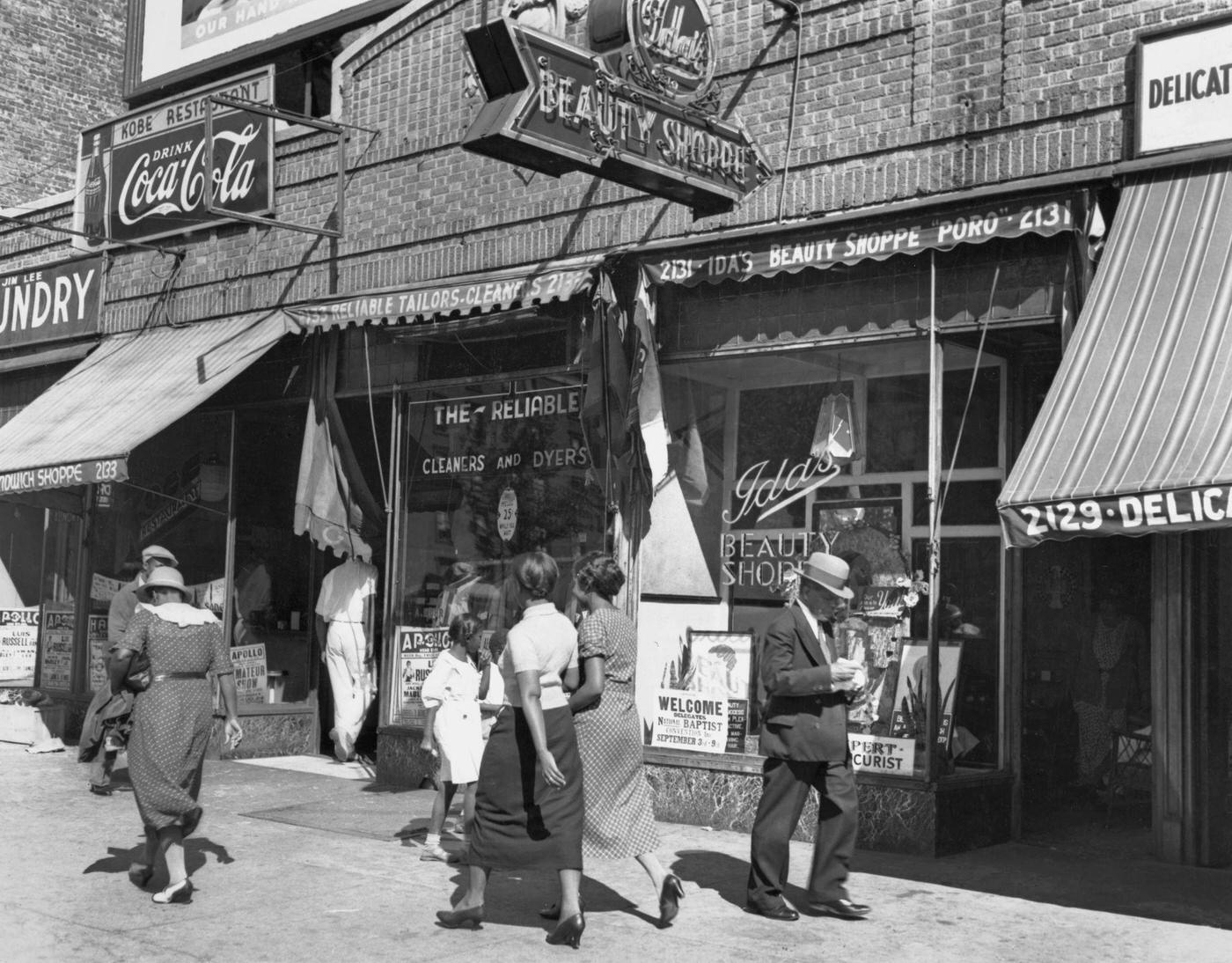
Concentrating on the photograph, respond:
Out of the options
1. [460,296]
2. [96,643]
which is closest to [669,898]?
[460,296]

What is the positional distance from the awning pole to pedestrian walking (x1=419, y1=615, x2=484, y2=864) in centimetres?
266

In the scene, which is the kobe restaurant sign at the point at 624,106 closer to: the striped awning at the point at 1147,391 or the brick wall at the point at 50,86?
the striped awning at the point at 1147,391

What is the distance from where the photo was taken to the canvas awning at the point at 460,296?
10516 millimetres

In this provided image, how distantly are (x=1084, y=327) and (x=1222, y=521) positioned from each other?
1709 mm

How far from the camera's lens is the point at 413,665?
11.9 metres

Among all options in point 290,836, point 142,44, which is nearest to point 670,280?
point 290,836

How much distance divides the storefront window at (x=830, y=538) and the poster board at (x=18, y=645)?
27.0ft

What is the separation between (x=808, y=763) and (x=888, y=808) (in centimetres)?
190

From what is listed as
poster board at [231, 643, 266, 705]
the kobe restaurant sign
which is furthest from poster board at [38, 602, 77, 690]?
the kobe restaurant sign

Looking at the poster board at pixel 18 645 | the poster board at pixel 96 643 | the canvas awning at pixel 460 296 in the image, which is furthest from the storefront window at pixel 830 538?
the poster board at pixel 18 645

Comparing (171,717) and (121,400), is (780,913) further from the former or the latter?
(121,400)

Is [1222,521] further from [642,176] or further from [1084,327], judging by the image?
[642,176]

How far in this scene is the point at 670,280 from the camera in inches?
398

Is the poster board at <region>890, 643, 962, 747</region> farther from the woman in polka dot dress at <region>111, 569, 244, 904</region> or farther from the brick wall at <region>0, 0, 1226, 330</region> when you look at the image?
the woman in polka dot dress at <region>111, 569, 244, 904</region>
